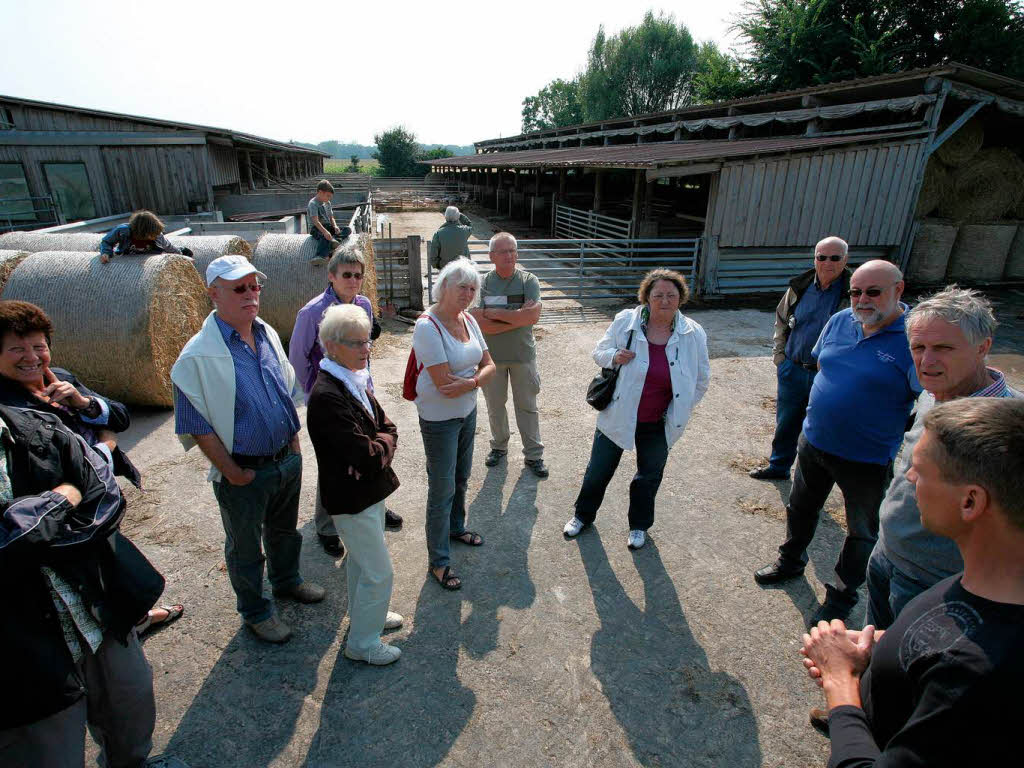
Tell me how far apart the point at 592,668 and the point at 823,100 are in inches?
586

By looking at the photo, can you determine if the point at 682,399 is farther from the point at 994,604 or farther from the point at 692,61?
the point at 692,61

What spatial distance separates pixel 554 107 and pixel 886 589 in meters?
76.2

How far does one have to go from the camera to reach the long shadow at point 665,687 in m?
2.41

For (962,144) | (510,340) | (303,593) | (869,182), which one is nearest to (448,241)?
(510,340)

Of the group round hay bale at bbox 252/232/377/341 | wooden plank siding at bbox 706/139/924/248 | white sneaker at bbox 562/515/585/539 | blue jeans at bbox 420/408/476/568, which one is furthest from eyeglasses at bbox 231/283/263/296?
wooden plank siding at bbox 706/139/924/248

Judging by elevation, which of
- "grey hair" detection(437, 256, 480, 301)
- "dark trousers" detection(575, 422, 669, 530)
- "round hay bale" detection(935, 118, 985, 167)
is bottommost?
"dark trousers" detection(575, 422, 669, 530)

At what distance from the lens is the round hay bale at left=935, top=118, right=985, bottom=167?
37.6 feet

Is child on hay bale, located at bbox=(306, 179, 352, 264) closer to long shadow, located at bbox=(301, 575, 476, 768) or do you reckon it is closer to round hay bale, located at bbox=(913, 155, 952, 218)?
long shadow, located at bbox=(301, 575, 476, 768)

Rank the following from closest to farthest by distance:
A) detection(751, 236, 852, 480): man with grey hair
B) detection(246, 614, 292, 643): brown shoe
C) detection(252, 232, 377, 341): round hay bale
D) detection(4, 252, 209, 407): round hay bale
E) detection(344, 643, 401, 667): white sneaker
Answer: detection(344, 643, 401, 667): white sneaker < detection(246, 614, 292, 643): brown shoe < detection(751, 236, 852, 480): man with grey hair < detection(4, 252, 209, 407): round hay bale < detection(252, 232, 377, 341): round hay bale

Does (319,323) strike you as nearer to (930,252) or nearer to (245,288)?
(245,288)

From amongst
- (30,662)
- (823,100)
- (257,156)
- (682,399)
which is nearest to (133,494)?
(30,662)

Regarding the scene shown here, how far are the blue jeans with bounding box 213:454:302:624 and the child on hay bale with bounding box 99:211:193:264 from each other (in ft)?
13.2

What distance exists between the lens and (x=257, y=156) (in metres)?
25.9

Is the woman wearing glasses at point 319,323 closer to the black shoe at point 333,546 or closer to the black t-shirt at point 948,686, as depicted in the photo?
the black shoe at point 333,546
